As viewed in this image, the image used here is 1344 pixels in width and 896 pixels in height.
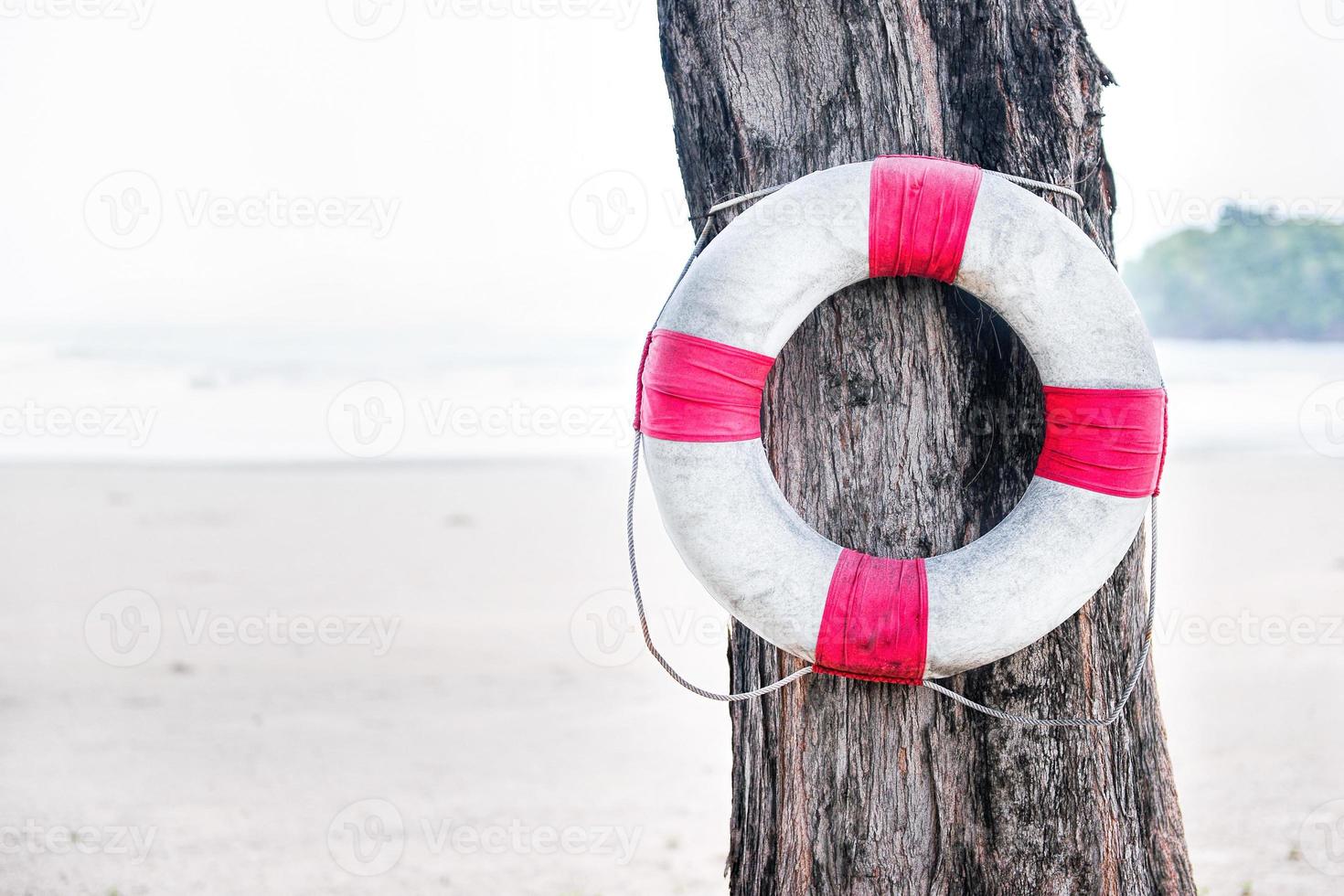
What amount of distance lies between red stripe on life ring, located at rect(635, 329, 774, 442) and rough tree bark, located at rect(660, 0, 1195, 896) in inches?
6.1

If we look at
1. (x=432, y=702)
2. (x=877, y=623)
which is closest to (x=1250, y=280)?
(x=432, y=702)

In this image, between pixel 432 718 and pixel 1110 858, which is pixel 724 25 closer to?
pixel 1110 858

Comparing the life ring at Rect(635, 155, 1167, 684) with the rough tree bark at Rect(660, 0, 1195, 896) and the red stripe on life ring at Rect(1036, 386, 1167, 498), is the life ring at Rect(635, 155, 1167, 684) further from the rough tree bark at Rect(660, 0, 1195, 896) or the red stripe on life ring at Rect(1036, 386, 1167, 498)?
the rough tree bark at Rect(660, 0, 1195, 896)

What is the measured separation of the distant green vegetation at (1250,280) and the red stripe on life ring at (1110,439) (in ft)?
49.9

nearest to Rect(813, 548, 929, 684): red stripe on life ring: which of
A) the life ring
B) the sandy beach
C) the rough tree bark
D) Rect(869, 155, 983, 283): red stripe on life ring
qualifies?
the life ring

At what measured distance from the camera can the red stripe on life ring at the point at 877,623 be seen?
5.41ft

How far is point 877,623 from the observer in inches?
65.1

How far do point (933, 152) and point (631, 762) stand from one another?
273 cm

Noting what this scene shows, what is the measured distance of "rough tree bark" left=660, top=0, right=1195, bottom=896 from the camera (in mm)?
1783

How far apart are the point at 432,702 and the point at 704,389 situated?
3195 mm

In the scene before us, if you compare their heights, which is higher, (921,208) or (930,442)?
(921,208)

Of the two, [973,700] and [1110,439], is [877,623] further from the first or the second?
[1110,439]

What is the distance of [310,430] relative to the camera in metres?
11.3

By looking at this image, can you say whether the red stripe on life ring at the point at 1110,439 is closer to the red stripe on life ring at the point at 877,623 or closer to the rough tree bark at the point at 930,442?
the rough tree bark at the point at 930,442
